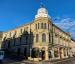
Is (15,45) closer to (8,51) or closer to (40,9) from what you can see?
(8,51)

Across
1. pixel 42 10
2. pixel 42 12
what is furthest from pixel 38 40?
pixel 42 10

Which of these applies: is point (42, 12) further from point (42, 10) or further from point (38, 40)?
point (38, 40)

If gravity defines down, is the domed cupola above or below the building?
above

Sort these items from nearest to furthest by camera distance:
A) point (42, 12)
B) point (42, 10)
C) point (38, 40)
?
point (38, 40)
point (42, 12)
point (42, 10)

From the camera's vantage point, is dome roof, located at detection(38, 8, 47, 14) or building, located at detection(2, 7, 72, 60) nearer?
building, located at detection(2, 7, 72, 60)

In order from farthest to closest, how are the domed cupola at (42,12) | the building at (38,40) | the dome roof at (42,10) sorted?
the dome roof at (42,10) < the domed cupola at (42,12) < the building at (38,40)

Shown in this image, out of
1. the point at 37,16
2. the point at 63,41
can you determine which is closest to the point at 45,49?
the point at 37,16

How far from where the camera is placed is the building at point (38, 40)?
2643 inches

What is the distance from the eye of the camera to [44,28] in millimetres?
68062

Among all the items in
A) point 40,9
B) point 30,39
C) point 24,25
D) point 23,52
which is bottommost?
point 23,52

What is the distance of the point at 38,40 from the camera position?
67.9 m

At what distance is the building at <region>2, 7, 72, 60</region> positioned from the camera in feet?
220

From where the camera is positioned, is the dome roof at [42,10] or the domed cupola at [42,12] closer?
the domed cupola at [42,12]

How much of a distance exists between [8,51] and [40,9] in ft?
88.9
